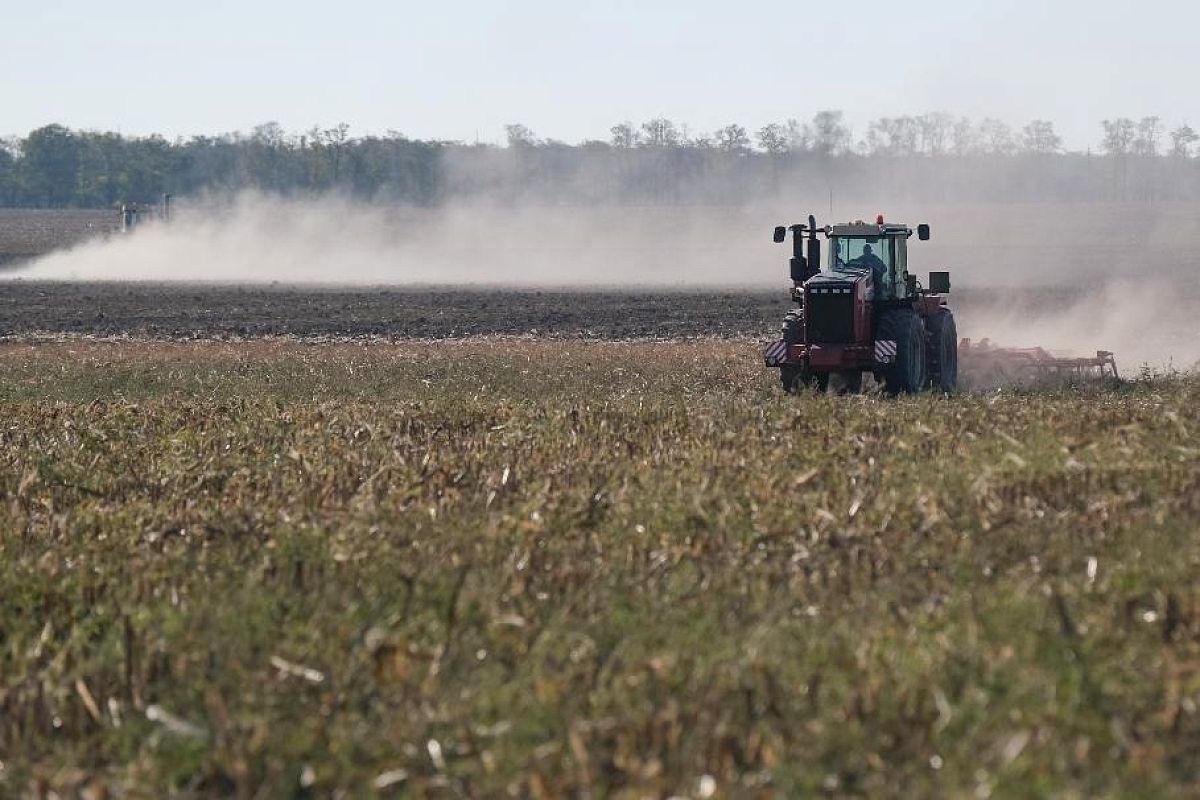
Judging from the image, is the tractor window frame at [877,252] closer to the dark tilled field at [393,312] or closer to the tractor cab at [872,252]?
the tractor cab at [872,252]

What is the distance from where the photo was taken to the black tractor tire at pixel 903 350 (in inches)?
890

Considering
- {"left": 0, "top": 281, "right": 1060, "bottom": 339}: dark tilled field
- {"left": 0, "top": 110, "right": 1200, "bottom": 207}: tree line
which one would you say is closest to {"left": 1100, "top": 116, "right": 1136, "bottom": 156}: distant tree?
{"left": 0, "top": 110, "right": 1200, "bottom": 207}: tree line

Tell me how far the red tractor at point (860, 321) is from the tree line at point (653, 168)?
220ft

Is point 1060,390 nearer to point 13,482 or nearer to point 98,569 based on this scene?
point 13,482

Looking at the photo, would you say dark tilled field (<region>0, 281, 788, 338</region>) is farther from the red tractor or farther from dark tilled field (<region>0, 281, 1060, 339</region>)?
the red tractor

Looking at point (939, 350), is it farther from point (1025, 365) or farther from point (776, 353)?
point (776, 353)

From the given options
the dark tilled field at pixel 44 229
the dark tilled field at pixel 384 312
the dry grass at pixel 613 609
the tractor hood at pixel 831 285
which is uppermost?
the dark tilled field at pixel 44 229

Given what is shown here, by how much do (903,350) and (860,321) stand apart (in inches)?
28.3

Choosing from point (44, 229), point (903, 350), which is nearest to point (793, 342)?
point (903, 350)

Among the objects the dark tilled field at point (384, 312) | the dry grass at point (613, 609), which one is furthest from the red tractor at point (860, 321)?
the dark tilled field at point (384, 312)

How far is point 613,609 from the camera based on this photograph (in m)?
9.16

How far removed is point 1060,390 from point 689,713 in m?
14.4

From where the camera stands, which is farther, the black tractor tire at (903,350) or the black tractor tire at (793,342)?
the black tractor tire at (793,342)

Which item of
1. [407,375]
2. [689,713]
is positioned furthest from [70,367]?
[689,713]
